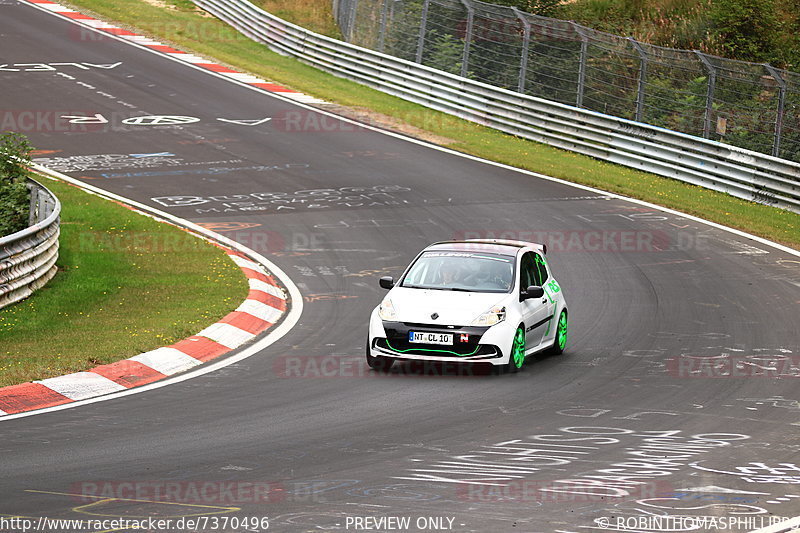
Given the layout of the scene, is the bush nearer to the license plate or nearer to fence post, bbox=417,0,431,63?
the license plate

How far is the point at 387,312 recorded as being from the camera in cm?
1322

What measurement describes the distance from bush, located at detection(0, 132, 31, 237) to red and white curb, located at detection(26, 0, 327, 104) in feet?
45.1

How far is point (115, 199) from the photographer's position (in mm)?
23188

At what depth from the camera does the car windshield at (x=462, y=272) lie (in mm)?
13844

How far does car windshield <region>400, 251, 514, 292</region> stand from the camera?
13.8 metres

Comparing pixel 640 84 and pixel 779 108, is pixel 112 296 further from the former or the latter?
pixel 640 84

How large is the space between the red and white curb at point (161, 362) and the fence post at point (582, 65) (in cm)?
1421

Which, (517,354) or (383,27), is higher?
(383,27)

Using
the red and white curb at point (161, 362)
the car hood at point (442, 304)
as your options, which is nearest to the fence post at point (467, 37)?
the red and white curb at point (161, 362)

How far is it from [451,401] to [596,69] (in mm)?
19188

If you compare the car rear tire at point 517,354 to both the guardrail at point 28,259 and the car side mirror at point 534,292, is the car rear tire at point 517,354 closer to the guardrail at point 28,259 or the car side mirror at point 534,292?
the car side mirror at point 534,292

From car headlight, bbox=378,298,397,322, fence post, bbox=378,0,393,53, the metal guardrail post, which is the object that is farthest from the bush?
the metal guardrail post

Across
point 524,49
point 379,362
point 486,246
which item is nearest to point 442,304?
point 379,362

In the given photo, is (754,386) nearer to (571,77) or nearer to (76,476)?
(76,476)
